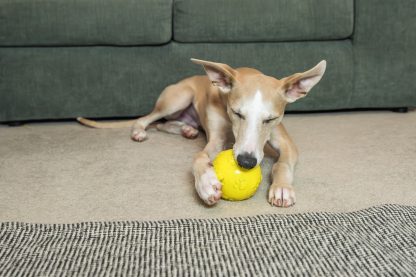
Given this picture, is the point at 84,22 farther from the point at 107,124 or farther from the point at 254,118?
the point at 254,118

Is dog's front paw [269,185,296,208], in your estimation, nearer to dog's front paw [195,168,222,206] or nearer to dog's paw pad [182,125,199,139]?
dog's front paw [195,168,222,206]

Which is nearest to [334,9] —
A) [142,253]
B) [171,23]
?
[171,23]

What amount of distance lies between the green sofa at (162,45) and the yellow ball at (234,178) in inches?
51.1

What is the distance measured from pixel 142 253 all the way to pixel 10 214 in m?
0.70

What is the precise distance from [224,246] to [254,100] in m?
0.70

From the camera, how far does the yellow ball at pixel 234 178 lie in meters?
2.07

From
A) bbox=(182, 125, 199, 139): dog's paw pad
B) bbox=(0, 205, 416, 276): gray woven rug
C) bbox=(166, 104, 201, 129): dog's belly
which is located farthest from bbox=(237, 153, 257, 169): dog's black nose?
bbox=(166, 104, 201, 129): dog's belly

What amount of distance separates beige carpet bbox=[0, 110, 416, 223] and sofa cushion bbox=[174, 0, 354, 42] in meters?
0.60

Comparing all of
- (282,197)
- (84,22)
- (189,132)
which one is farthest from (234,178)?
(84,22)

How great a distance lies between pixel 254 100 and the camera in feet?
7.09

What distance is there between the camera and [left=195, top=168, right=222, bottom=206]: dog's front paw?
6.68ft

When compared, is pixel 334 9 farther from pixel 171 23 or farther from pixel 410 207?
pixel 410 207

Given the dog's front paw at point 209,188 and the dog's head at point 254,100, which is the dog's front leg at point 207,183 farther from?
the dog's head at point 254,100

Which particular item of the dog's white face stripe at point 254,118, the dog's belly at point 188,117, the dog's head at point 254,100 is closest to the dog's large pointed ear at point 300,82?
the dog's head at point 254,100
